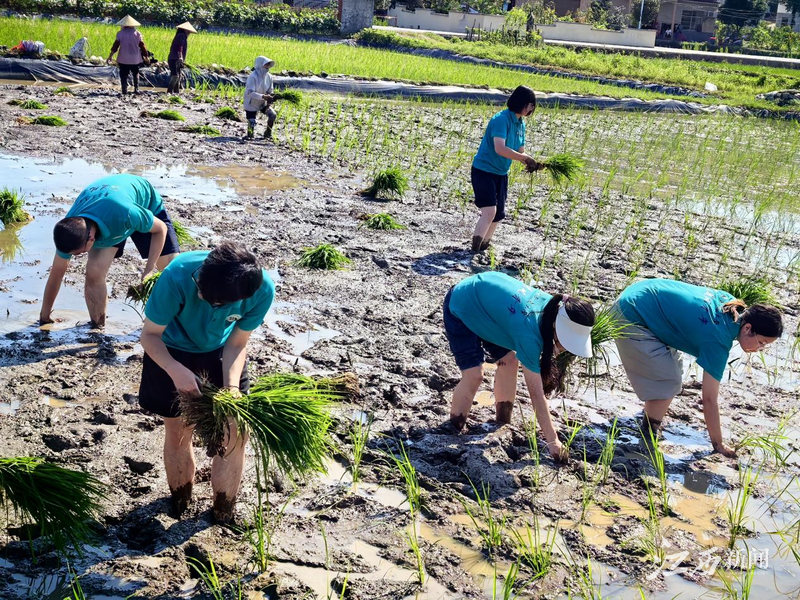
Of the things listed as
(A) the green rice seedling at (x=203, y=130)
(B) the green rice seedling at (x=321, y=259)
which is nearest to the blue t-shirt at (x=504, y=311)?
(B) the green rice seedling at (x=321, y=259)

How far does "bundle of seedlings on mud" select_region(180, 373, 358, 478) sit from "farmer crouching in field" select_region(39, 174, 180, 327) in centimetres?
153

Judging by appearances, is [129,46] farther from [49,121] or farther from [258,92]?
[258,92]

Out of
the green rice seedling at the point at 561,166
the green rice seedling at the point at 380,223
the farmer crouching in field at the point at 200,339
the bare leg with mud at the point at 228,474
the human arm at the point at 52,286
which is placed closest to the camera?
the farmer crouching in field at the point at 200,339

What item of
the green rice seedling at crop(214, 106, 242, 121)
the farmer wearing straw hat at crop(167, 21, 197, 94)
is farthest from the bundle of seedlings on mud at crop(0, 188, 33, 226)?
the farmer wearing straw hat at crop(167, 21, 197, 94)

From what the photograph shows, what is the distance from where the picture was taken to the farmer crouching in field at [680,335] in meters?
3.82

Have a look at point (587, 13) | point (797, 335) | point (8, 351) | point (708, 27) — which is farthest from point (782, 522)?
point (708, 27)

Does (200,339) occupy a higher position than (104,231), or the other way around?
(104,231)

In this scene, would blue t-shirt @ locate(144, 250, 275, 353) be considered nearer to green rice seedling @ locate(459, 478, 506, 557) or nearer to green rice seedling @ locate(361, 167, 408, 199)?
green rice seedling @ locate(459, 478, 506, 557)

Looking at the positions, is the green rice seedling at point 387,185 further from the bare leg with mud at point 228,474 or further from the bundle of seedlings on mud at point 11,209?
the bare leg with mud at point 228,474

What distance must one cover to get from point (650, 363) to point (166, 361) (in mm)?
2418

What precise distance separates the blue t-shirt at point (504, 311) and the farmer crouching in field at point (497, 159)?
2761mm

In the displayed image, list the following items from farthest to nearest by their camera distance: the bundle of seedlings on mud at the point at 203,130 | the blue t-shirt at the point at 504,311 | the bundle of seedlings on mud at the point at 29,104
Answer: the bundle of seedlings on mud at the point at 29,104, the bundle of seedlings on mud at the point at 203,130, the blue t-shirt at the point at 504,311

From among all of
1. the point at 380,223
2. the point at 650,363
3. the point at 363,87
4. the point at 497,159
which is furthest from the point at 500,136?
the point at 363,87

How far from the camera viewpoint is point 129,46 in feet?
40.6
